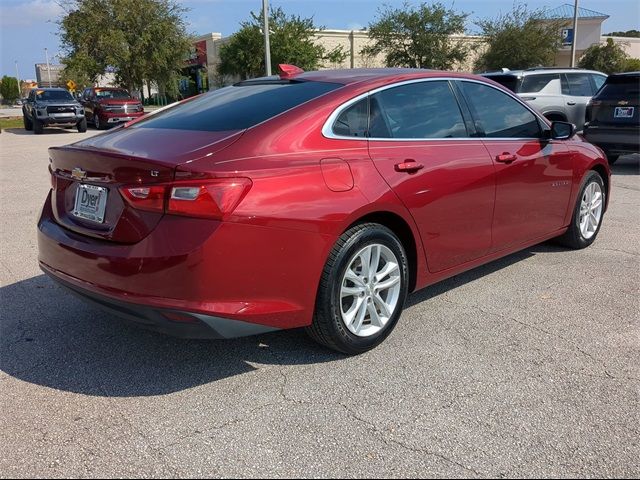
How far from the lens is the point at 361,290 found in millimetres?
3518

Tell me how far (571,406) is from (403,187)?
4.98 feet

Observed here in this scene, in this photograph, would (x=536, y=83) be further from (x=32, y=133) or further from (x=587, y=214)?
(x=32, y=133)

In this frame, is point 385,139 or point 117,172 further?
point 385,139

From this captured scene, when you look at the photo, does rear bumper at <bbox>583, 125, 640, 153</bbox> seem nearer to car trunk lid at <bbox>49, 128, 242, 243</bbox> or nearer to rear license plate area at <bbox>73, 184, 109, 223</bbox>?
car trunk lid at <bbox>49, 128, 242, 243</bbox>

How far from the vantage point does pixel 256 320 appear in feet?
10.0

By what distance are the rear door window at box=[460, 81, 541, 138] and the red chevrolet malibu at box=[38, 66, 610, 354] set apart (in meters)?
0.02

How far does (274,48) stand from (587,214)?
112 ft

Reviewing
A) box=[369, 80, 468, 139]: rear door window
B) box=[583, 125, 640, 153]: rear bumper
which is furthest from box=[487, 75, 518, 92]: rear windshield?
box=[369, 80, 468, 139]: rear door window

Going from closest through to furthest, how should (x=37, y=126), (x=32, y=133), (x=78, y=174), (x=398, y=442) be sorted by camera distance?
(x=398, y=442) < (x=78, y=174) < (x=37, y=126) < (x=32, y=133)

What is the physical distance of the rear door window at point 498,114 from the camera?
442 centimetres

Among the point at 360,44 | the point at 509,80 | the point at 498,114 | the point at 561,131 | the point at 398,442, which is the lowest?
the point at 398,442

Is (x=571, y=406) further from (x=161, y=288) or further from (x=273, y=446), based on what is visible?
(x=161, y=288)

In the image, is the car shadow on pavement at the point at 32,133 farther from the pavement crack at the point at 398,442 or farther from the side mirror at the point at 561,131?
the pavement crack at the point at 398,442

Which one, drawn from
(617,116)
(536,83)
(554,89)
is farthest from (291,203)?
(554,89)
